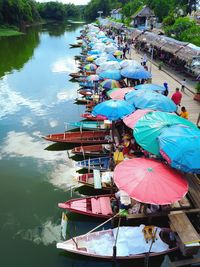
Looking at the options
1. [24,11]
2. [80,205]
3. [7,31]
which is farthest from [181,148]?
[24,11]

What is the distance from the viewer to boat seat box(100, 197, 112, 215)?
A: 32.5 ft

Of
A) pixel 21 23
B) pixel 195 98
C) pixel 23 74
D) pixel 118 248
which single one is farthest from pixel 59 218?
pixel 21 23

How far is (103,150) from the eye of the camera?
1433cm

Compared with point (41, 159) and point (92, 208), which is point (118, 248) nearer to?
point (92, 208)

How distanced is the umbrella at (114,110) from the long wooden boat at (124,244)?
5369mm

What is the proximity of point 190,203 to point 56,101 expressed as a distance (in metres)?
17.3

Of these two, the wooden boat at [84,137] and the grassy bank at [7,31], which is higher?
the grassy bank at [7,31]

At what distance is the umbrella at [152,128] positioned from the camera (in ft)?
30.7

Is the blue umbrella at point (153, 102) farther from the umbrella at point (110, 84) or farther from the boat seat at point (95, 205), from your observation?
the boat seat at point (95, 205)

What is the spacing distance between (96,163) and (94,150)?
138cm

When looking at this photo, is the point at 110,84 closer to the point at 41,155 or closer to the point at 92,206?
the point at 41,155

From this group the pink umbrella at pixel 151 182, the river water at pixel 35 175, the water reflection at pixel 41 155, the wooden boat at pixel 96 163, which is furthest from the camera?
the water reflection at pixel 41 155

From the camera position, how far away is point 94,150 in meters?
14.5

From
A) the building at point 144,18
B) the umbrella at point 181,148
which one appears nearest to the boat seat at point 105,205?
the umbrella at point 181,148
